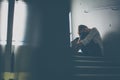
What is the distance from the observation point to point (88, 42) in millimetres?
2721

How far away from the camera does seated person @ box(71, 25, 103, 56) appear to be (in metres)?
2.64

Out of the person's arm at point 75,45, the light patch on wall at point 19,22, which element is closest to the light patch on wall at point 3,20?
the light patch on wall at point 19,22

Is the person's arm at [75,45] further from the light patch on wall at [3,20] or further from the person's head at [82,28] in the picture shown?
the light patch on wall at [3,20]

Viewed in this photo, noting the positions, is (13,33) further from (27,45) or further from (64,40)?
(64,40)

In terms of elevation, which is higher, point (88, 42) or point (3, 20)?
point (3, 20)

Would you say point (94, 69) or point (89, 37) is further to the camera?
point (89, 37)

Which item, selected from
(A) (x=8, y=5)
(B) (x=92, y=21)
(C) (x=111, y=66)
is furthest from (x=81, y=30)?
(A) (x=8, y=5)

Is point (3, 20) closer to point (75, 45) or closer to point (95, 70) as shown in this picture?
point (75, 45)

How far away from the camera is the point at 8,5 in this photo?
8.39 feet

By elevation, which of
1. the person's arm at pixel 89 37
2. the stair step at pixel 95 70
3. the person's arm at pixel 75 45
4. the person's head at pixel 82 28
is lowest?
the stair step at pixel 95 70

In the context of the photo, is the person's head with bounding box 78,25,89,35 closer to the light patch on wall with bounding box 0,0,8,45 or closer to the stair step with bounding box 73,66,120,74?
the stair step with bounding box 73,66,120,74

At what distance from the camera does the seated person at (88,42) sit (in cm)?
264

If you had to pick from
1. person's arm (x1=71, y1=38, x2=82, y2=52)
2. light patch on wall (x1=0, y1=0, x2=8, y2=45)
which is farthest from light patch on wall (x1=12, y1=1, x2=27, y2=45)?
person's arm (x1=71, y1=38, x2=82, y2=52)

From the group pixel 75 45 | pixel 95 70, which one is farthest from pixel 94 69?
pixel 75 45
